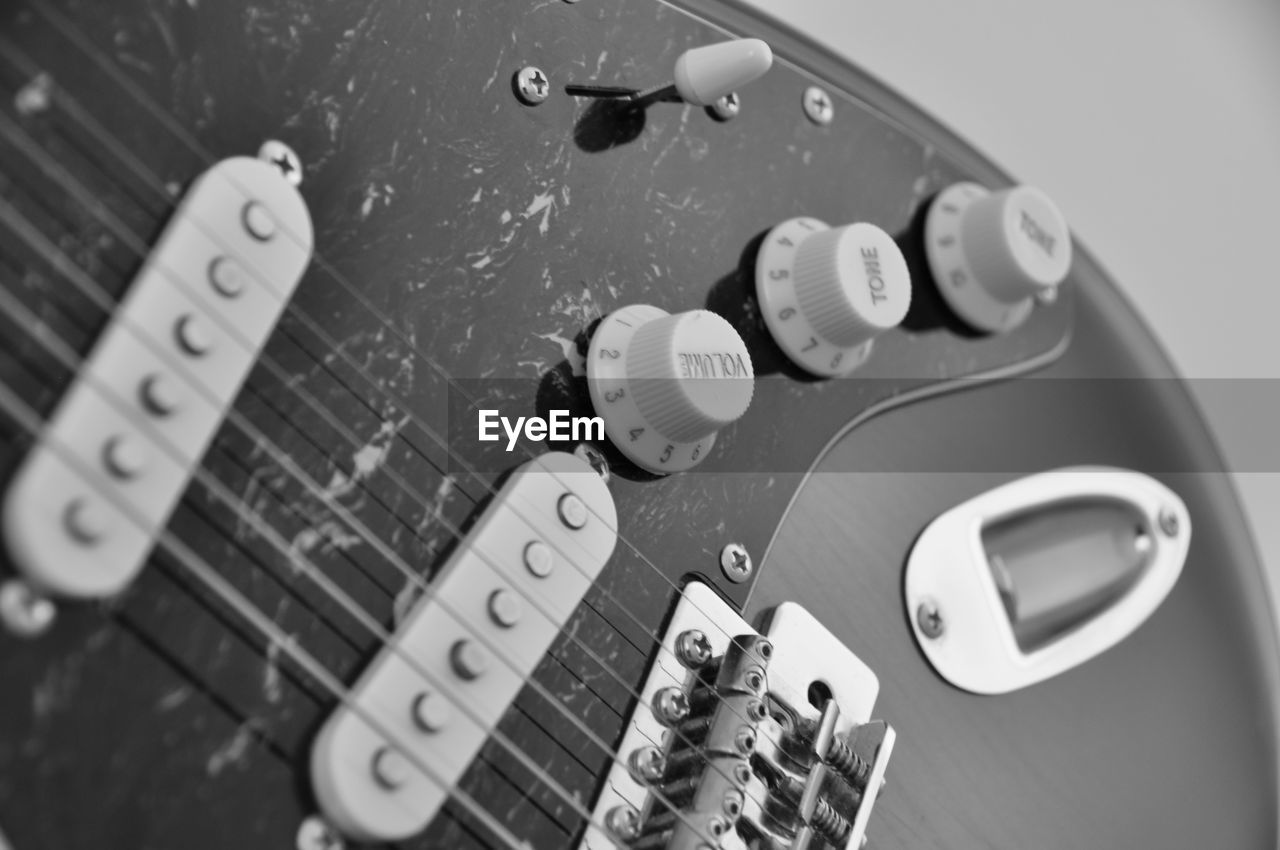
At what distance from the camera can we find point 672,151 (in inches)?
22.1

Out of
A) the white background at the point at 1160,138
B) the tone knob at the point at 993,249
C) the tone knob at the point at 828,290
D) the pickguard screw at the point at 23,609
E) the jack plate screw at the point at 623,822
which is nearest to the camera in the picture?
the pickguard screw at the point at 23,609

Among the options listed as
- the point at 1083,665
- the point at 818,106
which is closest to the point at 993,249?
the point at 818,106

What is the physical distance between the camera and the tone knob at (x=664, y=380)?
1.54 ft

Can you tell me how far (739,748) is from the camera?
0.46 metres

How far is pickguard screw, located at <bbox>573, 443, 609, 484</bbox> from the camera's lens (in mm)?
482

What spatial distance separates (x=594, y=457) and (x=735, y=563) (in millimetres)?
89

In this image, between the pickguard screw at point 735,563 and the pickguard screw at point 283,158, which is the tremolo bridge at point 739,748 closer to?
the pickguard screw at point 735,563

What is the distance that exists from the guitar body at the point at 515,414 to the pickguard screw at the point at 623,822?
0.01m

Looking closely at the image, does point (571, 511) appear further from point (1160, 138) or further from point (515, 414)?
point (1160, 138)

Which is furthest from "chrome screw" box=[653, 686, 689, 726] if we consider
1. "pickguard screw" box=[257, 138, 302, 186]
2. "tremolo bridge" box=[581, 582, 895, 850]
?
"pickguard screw" box=[257, 138, 302, 186]

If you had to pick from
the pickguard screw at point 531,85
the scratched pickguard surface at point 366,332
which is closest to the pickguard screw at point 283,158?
the scratched pickguard surface at point 366,332

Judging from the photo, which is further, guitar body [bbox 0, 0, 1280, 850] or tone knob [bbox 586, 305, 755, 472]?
tone knob [bbox 586, 305, 755, 472]

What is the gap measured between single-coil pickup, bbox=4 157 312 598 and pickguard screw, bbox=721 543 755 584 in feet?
0.75

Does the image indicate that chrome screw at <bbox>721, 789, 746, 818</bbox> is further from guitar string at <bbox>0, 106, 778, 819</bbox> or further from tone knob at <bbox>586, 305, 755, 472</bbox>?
tone knob at <bbox>586, 305, 755, 472</bbox>
